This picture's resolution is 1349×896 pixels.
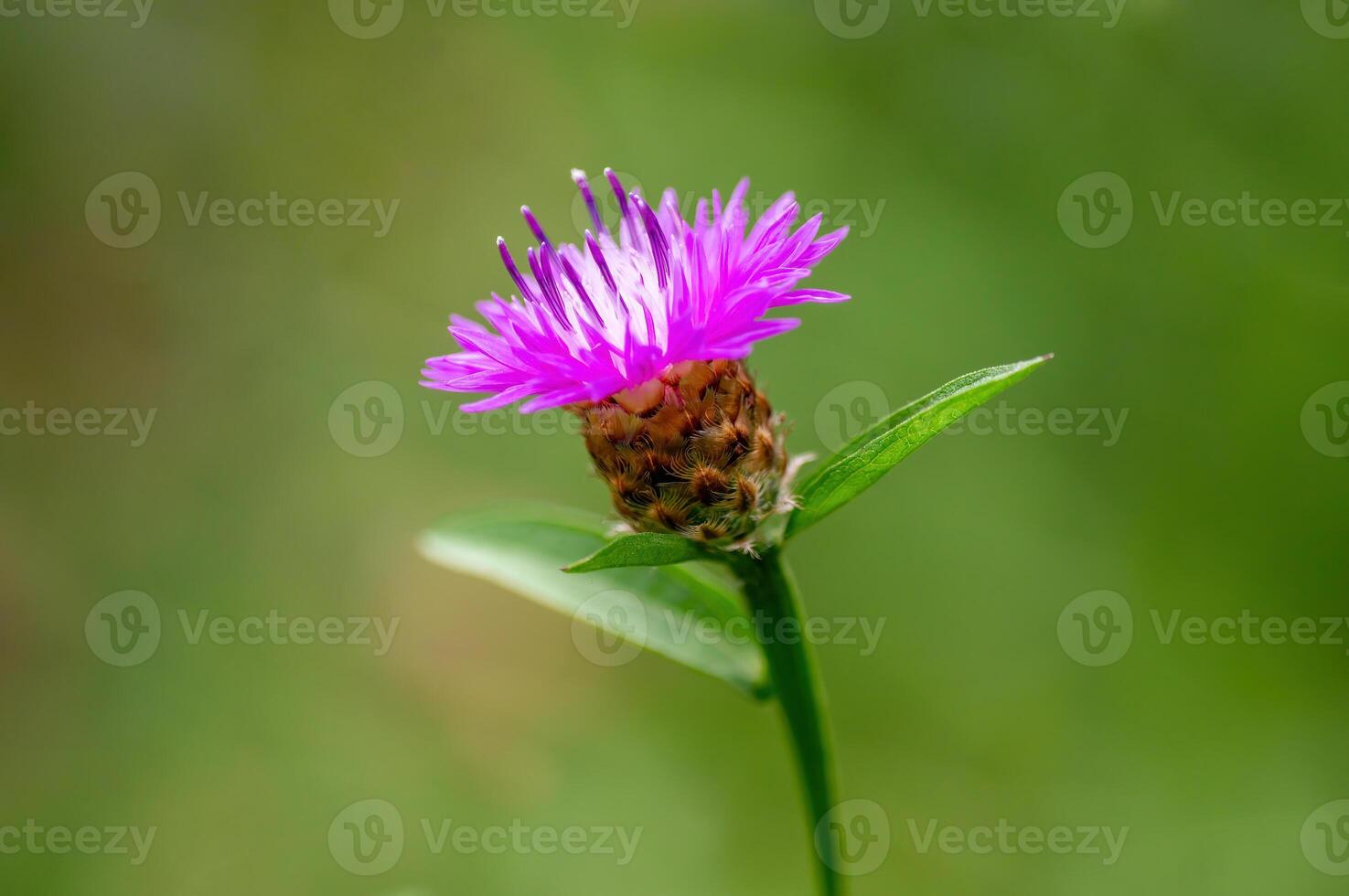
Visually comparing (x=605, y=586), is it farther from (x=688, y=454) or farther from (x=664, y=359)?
(x=664, y=359)

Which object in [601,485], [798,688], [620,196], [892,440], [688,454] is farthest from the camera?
[601,485]

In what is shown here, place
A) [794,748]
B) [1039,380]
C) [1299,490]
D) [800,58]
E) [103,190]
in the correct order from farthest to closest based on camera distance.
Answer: [103,190]
[800,58]
[1039,380]
[1299,490]
[794,748]

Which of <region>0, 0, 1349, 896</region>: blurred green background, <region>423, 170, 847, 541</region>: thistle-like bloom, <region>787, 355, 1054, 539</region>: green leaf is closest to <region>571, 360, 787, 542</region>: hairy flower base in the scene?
<region>423, 170, 847, 541</region>: thistle-like bloom

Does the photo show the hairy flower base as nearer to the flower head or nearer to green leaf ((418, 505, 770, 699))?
the flower head

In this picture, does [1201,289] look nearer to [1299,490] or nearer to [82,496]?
[1299,490]

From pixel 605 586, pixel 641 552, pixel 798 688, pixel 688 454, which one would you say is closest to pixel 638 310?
pixel 688 454

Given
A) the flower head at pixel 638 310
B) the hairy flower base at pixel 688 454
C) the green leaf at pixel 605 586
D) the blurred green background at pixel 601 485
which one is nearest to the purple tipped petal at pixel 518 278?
the flower head at pixel 638 310

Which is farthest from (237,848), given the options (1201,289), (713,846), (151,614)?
(1201,289)

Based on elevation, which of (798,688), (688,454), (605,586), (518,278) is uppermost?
(518,278)
